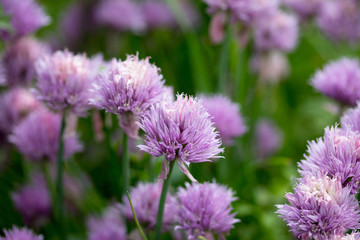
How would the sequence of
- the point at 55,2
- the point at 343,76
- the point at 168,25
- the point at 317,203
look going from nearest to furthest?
the point at 317,203 → the point at 343,76 → the point at 168,25 → the point at 55,2

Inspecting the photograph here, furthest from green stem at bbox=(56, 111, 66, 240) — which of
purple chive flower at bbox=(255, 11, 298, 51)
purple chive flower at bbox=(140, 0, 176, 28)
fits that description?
purple chive flower at bbox=(140, 0, 176, 28)

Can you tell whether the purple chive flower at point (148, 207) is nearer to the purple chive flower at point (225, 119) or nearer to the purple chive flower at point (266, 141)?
the purple chive flower at point (225, 119)

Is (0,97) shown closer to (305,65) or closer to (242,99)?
(242,99)

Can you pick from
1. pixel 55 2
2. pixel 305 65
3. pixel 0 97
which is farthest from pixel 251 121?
pixel 55 2

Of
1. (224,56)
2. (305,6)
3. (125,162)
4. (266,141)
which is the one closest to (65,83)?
(125,162)

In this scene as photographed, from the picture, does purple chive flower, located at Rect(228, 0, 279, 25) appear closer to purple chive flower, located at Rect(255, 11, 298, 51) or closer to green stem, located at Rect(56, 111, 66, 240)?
purple chive flower, located at Rect(255, 11, 298, 51)

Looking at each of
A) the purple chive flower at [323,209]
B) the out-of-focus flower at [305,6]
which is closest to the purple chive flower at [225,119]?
the purple chive flower at [323,209]
